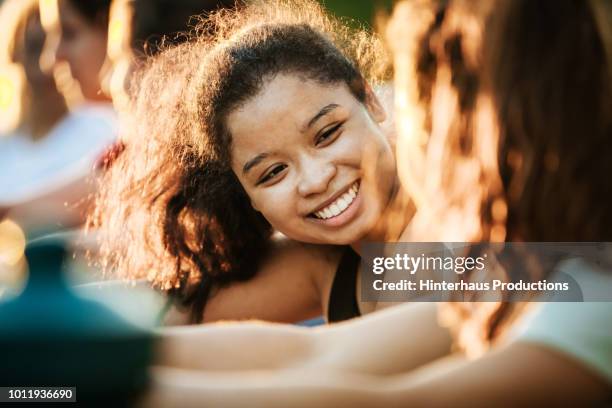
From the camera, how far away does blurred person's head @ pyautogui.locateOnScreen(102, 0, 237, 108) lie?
147cm

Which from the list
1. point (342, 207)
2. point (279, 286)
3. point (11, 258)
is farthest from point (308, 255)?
point (11, 258)

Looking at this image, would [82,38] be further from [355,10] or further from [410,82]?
[410,82]

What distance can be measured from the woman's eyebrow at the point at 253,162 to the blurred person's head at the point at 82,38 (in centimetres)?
68

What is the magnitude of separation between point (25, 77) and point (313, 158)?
979 millimetres

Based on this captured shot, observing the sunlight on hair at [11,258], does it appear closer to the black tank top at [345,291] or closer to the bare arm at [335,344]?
the bare arm at [335,344]

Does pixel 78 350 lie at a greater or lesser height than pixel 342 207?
lesser

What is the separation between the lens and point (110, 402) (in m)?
0.62

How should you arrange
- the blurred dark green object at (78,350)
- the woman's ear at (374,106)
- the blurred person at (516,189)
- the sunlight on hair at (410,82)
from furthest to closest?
1. the woman's ear at (374,106)
2. the sunlight on hair at (410,82)
3. the blurred person at (516,189)
4. the blurred dark green object at (78,350)

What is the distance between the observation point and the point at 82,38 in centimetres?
178

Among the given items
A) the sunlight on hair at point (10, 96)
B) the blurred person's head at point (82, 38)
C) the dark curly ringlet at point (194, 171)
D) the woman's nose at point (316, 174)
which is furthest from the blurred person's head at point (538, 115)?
the sunlight on hair at point (10, 96)

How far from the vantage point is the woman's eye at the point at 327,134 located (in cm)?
113

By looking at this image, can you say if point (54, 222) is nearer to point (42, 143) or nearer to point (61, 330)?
point (42, 143)

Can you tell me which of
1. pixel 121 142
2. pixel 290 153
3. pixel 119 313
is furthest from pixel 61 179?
pixel 119 313

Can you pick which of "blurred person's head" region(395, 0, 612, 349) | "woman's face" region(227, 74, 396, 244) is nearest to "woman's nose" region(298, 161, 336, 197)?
"woman's face" region(227, 74, 396, 244)
